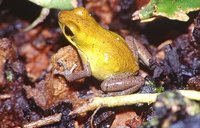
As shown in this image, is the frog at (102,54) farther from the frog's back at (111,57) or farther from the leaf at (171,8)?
the leaf at (171,8)

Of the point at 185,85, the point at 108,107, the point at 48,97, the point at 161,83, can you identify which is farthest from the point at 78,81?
the point at 185,85

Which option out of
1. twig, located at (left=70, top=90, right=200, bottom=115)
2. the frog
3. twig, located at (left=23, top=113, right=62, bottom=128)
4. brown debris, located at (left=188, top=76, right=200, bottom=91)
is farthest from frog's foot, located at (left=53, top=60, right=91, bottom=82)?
brown debris, located at (left=188, top=76, right=200, bottom=91)

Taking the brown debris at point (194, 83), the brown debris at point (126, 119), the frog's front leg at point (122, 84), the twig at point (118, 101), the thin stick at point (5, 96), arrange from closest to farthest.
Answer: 1. the twig at point (118, 101)
2. the brown debris at point (194, 83)
3. the brown debris at point (126, 119)
4. the frog's front leg at point (122, 84)
5. the thin stick at point (5, 96)

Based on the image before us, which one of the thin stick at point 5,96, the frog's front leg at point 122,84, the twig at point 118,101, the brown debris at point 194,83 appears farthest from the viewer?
the thin stick at point 5,96

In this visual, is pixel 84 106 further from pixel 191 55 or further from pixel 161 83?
pixel 191 55

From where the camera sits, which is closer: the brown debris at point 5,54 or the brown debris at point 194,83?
the brown debris at point 194,83

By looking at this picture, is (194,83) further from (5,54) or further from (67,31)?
(5,54)

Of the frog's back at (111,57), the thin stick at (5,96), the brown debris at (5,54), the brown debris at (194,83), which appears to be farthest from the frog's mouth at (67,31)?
the brown debris at (194,83)
